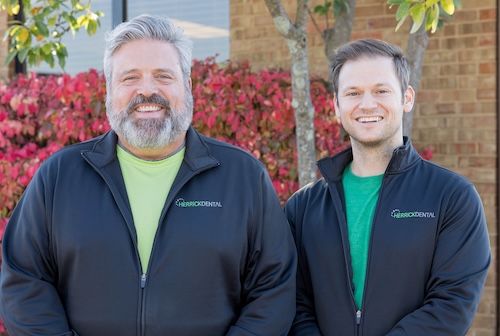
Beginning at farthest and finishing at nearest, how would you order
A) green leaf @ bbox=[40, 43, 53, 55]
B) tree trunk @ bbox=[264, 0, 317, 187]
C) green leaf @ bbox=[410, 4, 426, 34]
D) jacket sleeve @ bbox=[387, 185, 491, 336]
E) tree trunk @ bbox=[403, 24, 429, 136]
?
1. tree trunk @ bbox=[403, 24, 429, 136]
2. green leaf @ bbox=[40, 43, 53, 55]
3. tree trunk @ bbox=[264, 0, 317, 187]
4. green leaf @ bbox=[410, 4, 426, 34]
5. jacket sleeve @ bbox=[387, 185, 491, 336]

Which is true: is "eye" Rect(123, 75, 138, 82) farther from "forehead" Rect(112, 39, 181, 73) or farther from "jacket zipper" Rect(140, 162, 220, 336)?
"jacket zipper" Rect(140, 162, 220, 336)

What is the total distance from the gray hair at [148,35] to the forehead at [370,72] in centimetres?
68

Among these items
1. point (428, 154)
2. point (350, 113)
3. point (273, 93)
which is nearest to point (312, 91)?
point (273, 93)

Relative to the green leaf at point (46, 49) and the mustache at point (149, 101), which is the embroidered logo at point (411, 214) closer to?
the mustache at point (149, 101)

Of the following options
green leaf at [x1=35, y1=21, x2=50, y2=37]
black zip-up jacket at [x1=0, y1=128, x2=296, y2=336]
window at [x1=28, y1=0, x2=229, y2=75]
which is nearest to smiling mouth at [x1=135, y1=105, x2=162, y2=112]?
black zip-up jacket at [x1=0, y1=128, x2=296, y2=336]

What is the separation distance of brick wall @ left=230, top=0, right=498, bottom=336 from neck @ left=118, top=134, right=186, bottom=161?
3.47m

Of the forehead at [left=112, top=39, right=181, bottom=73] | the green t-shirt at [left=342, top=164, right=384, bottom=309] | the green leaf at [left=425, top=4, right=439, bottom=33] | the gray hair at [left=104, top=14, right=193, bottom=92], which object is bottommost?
the green t-shirt at [left=342, top=164, right=384, bottom=309]

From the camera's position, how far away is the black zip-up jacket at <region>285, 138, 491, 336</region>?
3223 millimetres

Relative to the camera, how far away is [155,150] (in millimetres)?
3473

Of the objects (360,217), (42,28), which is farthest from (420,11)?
(42,28)

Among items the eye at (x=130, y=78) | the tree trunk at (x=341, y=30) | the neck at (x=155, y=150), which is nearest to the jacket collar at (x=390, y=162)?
the neck at (x=155, y=150)

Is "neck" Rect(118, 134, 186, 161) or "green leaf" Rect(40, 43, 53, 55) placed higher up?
"green leaf" Rect(40, 43, 53, 55)

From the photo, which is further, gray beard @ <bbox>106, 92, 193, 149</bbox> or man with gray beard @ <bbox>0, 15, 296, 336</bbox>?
gray beard @ <bbox>106, 92, 193, 149</bbox>

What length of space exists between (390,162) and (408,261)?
1.38 ft
